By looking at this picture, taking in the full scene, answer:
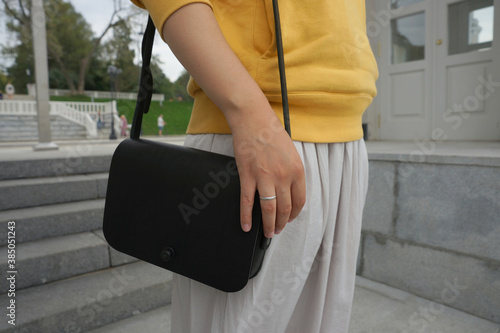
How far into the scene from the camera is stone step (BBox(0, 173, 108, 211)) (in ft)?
7.20

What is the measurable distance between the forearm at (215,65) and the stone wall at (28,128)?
15.2 metres

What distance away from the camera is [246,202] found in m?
Result: 0.47

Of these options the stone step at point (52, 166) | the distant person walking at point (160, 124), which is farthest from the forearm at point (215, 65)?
the distant person walking at point (160, 124)

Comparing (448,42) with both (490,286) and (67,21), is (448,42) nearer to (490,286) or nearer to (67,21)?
(490,286)

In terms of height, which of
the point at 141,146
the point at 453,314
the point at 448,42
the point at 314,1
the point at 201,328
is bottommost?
the point at 453,314

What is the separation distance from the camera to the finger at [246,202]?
1.53ft

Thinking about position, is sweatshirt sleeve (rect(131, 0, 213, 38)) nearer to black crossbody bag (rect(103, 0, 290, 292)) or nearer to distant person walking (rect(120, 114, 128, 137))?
black crossbody bag (rect(103, 0, 290, 292))

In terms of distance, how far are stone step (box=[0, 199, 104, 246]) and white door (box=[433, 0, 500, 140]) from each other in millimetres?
3383

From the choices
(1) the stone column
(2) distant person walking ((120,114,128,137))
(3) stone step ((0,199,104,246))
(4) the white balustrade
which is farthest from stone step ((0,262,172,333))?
(4) the white balustrade

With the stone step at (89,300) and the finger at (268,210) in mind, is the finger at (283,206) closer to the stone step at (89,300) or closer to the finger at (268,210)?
the finger at (268,210)

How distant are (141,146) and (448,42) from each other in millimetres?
3849

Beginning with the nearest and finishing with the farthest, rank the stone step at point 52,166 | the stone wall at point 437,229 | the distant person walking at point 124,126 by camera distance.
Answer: the stone wall at point 437,229 < the stone step at point 52,166 < the distant person walking at point 124,126

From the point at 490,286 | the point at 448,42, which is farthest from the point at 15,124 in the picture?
the point at 490,286

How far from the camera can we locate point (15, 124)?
14531 mm
